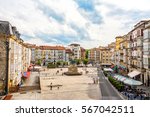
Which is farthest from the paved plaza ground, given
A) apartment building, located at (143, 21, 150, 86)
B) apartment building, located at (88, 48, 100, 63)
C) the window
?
apartment building, located at (88, 48, 100, 63)

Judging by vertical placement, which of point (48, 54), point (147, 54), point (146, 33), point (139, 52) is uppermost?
point (146, 33)

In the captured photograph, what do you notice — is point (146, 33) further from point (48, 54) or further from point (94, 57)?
point (94, 57)

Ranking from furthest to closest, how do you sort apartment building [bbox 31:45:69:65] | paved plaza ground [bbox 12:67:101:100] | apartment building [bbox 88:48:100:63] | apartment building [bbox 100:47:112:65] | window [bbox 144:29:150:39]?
apartment building [bbox 88:48:100:63] < apartment building [bbox 100:47:112:65] < apartment building [bbox 31:45:69:65] < window [bbox 144:29:150:39] < paved plaza ground [bbox 12:67:101:100]

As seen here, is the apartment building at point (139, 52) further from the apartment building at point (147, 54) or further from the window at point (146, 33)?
the window at point (146, 33)

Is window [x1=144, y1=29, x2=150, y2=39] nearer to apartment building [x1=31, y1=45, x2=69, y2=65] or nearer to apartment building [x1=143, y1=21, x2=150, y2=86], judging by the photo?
apartment building [x1=143, y1=21, x2=150, y2=86]

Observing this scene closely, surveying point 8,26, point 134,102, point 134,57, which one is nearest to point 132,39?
point 134,57

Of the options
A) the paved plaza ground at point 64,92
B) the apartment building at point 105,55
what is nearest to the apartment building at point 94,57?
the apartment building at point 105,55

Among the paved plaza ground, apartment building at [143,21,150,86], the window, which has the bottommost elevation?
the paved plaza ground

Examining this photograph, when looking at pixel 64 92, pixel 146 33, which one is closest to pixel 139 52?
pixel 146 33

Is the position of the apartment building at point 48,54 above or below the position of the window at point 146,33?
below

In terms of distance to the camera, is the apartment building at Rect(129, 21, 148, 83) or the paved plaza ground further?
the apartment building at Rect(129, 21, 148, 83)

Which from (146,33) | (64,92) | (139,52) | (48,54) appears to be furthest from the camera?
(48,54)

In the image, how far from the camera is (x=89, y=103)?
183 inches

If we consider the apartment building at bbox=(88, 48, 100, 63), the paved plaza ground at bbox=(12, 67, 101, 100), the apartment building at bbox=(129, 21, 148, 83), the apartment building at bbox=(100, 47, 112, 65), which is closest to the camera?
the paved plaza ground at bbox=(12, 67, 101, 100)
